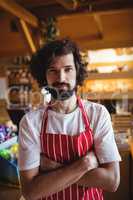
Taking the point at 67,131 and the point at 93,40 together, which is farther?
the point at 93,40

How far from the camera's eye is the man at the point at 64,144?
119 cm

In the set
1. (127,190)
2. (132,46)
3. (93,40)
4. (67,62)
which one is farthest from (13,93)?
(67,62)

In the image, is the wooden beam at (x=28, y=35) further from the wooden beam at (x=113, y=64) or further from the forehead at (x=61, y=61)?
the forehead at (x=61, y=61)

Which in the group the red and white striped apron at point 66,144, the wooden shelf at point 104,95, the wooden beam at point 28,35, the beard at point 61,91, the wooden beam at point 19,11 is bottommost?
the wooden shelf at point 104,95

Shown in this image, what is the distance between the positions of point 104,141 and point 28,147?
0.32m

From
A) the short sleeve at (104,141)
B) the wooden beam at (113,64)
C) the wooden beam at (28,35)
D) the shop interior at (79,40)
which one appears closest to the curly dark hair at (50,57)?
the short sleeve at (104,141)

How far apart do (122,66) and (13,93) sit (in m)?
2.55

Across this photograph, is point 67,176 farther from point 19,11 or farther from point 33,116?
point 19,11

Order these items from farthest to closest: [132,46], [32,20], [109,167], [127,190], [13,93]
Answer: [13,93] → [132,46] → [32,20] → [127,190] → [109,167]

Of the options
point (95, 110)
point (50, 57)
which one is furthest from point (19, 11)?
point (95, 110)

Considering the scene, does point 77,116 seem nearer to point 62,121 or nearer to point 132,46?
point 62,121

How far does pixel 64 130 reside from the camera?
4.09 ft

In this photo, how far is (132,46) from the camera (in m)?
5.61

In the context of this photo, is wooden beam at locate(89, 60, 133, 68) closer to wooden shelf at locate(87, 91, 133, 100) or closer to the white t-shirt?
wooden shelf at locate(87, 91, 133, 100)
